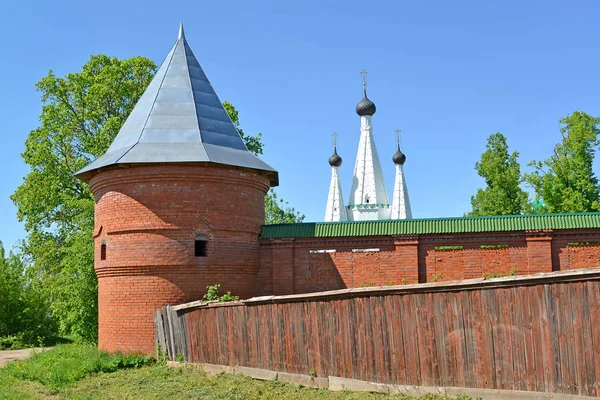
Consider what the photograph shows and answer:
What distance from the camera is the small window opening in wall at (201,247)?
44.7 feet

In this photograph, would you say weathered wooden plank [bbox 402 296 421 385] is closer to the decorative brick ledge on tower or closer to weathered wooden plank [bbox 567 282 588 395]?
weathered wooden plank [bbox 567 282 588 395]

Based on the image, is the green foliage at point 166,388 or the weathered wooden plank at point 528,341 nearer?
the weathered wooden plank at point 528,341

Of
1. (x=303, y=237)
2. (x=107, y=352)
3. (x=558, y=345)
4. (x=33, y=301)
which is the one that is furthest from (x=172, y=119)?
(x=33, y=301)

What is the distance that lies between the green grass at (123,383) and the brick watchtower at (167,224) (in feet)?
2.93

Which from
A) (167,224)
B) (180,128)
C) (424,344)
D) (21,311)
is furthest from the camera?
(21,311)

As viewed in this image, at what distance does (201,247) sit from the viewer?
45.1 feet

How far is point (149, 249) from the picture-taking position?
44.0 ft

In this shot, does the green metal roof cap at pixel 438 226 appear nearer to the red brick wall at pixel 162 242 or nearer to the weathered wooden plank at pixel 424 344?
the red brick wall at pixel 162 242

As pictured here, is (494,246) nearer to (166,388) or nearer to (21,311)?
(166,388)

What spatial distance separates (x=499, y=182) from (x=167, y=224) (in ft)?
69.7

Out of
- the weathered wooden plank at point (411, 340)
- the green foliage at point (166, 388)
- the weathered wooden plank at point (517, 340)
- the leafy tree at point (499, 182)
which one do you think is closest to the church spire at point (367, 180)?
the leafy tree at point (499, 182)

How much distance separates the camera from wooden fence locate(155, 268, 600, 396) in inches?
310

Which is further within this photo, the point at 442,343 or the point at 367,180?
the point at 367,180

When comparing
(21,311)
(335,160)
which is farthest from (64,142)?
(335,160)
